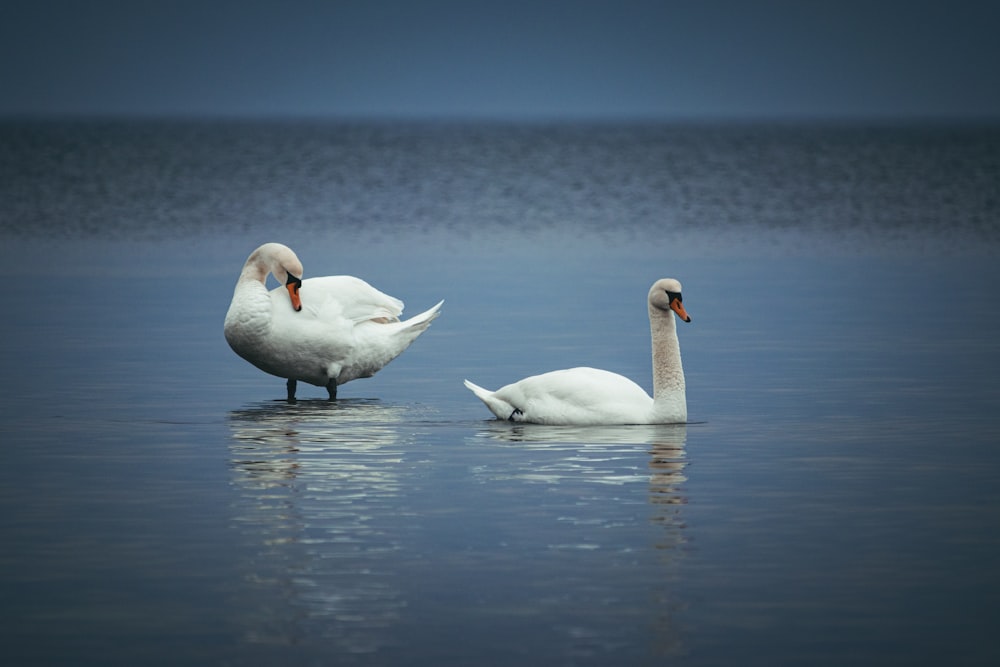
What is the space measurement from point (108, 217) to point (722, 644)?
3950cm

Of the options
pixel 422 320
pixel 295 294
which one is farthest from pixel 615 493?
pixel 422 320

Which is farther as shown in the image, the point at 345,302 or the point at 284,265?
the point at 345,302

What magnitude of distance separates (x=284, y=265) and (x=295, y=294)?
329 mm

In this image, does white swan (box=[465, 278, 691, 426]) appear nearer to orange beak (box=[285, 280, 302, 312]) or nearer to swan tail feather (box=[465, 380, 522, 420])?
swan tail feather (box=[465, 380, 522, 420])

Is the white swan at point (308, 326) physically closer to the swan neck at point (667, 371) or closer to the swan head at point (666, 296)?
the swan head at point (666, 296)

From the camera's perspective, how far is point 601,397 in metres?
14.2

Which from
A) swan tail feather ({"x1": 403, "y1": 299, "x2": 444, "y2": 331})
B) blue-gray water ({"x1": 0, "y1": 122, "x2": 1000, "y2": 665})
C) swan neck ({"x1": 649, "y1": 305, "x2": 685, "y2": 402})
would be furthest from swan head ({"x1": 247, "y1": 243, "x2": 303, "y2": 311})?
swan neck ({"x1": 649, "y1": 305, "x2": 685, "y2": 402})

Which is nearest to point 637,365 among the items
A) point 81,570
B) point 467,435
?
point 467,435

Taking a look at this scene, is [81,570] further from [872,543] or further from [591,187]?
[591,187]

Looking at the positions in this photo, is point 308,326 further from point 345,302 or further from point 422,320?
point 422,320

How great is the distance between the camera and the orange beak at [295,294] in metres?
16.0

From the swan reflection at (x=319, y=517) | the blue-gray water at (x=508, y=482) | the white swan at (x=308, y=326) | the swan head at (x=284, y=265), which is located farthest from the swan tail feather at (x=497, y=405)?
the swan head at (x=284, y=265)

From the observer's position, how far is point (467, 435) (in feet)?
46.0

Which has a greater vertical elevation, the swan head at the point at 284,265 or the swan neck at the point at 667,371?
the swan head at the point at 284,265
